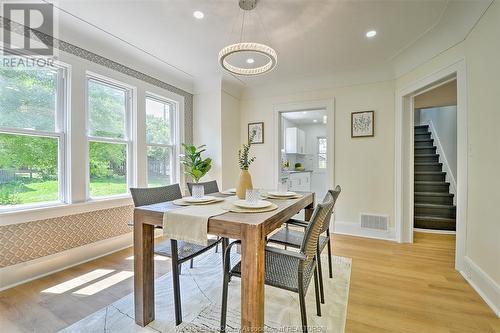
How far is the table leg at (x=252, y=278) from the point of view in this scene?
4.13 ft

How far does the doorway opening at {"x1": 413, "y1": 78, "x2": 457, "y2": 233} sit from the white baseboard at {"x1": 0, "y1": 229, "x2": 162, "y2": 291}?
4.60 meters

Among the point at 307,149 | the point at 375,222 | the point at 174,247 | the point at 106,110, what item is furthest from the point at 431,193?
the point at 106,110

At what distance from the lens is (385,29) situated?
2570 millimetres

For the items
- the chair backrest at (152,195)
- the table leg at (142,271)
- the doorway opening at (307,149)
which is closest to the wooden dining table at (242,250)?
the table leg at (142,271)

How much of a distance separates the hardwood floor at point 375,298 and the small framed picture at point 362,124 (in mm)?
1809

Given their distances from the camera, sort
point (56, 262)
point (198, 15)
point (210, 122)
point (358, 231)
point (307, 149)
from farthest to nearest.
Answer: point (307, 149) → point (210, 122) → point (358, 231) → point (56, 262) → point (198, 15)

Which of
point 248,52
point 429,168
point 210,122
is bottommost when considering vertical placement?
point 429,168

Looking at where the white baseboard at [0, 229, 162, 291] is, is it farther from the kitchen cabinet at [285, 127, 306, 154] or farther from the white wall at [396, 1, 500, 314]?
the kitchen cabinet at [285, 127, 306, 154]

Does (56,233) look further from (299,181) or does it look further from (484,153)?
(299,181)

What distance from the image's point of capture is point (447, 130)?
489 centimetres

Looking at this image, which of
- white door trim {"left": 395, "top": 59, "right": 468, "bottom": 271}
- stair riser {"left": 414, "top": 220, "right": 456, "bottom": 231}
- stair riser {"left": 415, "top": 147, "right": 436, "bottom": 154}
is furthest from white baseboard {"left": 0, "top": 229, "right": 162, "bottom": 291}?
stair riser {"left": 415, "top": 147, "right": 436, "bottom": 154}

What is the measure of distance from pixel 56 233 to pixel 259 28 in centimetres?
303

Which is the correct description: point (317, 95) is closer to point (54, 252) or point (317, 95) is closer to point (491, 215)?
point (491, 215)

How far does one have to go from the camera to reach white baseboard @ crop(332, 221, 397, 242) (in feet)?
11.5
